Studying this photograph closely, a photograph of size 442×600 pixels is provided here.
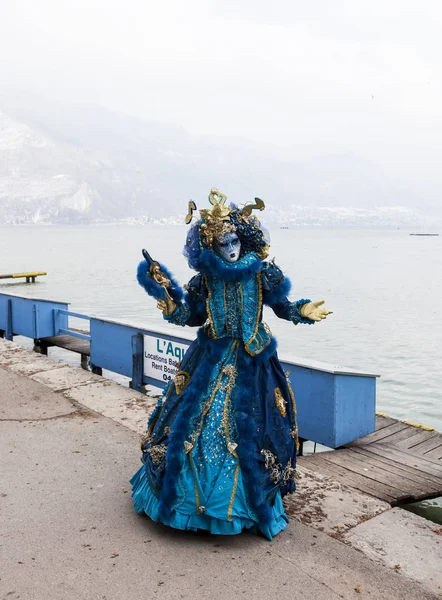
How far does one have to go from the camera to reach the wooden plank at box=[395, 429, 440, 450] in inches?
259

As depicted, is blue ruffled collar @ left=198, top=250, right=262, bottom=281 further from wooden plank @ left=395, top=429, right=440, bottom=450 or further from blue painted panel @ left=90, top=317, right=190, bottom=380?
blue painted panel @ left=90, top=317, right=190, bottom=380

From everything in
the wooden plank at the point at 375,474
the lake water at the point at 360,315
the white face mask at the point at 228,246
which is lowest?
the lake water at the point at 360,315

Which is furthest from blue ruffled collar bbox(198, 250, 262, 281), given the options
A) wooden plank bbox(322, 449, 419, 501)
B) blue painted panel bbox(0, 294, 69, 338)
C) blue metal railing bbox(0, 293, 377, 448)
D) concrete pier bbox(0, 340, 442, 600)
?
blue painted panel bbox(0, 294, 69, 338)

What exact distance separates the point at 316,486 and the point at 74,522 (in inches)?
78.2

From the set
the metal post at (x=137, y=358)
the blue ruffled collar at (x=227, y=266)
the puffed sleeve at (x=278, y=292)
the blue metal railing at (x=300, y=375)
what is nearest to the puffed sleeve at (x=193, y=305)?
the blue ruffled collar at (x=227, y=266)

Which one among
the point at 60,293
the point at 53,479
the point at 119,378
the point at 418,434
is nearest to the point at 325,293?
the point at 60,293

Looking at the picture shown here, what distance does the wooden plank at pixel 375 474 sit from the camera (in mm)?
5172

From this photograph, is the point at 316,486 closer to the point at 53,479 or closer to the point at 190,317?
the point at 190,317

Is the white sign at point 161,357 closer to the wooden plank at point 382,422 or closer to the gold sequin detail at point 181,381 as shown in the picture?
the wooden plank at point 382,422

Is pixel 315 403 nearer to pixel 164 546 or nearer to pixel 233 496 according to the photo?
pixel 233 496

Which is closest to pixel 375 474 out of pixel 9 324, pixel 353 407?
pixel 353 407

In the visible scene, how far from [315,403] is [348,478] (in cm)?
86

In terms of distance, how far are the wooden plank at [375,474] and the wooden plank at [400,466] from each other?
15 cm

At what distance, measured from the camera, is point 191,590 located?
3535mm
